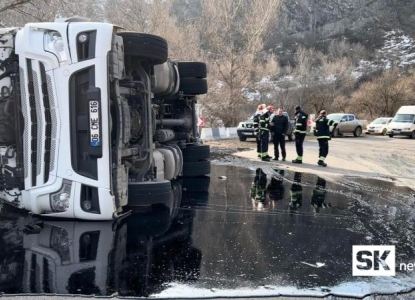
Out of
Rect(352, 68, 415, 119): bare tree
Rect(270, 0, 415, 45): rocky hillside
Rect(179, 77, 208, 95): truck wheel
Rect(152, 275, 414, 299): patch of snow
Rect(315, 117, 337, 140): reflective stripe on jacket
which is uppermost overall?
Rect(270, 0, 415, 45): rocky hillside

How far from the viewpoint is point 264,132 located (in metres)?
11.0

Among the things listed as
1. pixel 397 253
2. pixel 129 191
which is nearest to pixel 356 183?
pixel 397 253

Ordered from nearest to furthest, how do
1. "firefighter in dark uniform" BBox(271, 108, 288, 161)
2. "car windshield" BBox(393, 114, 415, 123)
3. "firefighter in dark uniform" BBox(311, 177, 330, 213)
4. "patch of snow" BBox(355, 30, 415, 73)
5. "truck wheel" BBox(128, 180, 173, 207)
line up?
"truck wheel" BBox(128, 180, 173, 207)
"firefighter in dark uniform" BBox(311, 177, 330, 213)
"firefighter in dark uniform" BBox(271, 108, 288, 161)
"car windshield" BBox(393, 114, 415, 123)
"patch of snow" BBox(355, 30, 415, 73)

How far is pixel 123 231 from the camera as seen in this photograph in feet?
13.4

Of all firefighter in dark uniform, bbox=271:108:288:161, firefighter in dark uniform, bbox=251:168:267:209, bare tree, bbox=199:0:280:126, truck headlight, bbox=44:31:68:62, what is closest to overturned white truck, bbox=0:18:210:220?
truck headlight, bbox=44:31:68:62

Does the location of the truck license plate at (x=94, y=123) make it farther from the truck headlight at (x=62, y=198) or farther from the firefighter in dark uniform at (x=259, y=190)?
the firefighter in dark uniform at (x=259, y=190)

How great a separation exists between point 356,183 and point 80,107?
5.18 metres

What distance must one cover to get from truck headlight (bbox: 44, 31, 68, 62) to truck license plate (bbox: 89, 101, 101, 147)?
1.76ft

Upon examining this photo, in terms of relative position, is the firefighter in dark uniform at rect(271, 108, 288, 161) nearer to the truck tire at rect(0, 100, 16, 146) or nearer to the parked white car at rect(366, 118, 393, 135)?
the truck tire at rect(0, 100, 16, 146)

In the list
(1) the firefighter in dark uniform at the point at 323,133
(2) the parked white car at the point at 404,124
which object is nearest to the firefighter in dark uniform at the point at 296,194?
(1) the firefighter in dark uniform at the point at 323,133

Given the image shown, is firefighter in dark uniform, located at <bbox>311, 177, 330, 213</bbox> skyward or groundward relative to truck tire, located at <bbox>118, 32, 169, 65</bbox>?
groundward

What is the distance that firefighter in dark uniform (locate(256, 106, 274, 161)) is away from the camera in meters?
10.9

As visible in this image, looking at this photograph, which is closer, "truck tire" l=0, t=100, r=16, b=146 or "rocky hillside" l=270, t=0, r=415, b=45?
"truck tire" l=0, t=100, r=16, b=146

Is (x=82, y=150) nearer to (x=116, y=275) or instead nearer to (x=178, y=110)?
(x=116, y=275)
